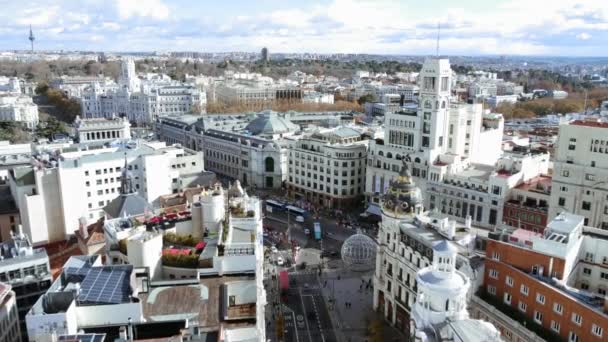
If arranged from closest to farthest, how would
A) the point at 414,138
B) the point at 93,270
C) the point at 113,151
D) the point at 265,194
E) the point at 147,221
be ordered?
the point at 93,270
the point at 147,221
the point at 113,151
the point at 414,138
the point at 265,194

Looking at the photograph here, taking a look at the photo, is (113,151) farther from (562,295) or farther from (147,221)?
(562,295)

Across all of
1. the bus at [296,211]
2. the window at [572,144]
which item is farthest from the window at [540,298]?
the bus at [296,211]

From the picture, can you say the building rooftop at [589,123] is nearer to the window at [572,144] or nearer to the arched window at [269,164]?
Answer: the window at [572,144]

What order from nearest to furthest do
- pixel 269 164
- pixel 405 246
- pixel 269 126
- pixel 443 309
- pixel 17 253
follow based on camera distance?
pixel 443 309, pixel 17 253, pixel 405 246, pixel 269 164, pixel 269 126

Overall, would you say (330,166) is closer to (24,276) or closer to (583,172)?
Result: (583,172)

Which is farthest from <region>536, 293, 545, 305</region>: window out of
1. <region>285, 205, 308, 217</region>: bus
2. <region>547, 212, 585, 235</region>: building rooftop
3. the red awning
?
<region>285, 205, 308, 217</region>: bus

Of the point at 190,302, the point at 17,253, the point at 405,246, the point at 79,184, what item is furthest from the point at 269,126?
the point at 190,302

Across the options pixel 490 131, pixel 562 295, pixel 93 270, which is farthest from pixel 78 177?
pixel 490 131
